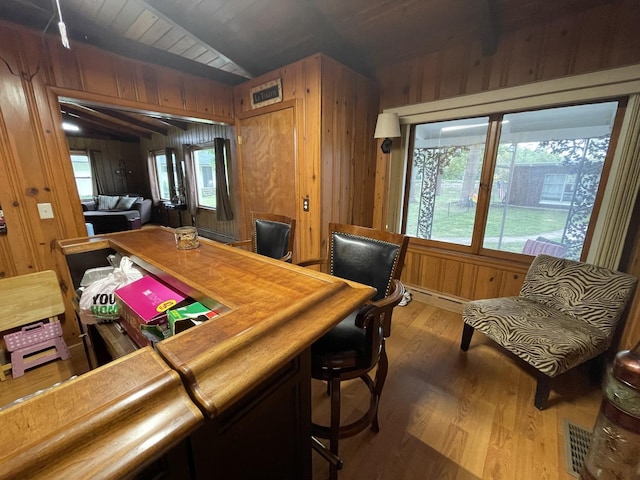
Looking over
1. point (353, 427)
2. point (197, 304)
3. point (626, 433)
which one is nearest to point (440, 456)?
point (353, 427)

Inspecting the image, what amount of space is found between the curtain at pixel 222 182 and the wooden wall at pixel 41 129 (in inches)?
93.6

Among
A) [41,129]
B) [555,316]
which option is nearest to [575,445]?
[555,316]

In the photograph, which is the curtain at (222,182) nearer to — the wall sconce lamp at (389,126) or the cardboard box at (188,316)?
the wall sconce lamp at (389,126)

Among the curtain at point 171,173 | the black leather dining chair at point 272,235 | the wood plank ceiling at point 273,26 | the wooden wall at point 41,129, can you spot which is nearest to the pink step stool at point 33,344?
the wooden wall at point 41,129

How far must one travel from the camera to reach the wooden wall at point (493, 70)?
1.77 meters

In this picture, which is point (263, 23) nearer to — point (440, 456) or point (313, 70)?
point (313, 70)

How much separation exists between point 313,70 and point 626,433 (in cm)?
271

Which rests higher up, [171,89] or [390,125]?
[171,89]

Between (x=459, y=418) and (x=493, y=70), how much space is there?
8.46ft

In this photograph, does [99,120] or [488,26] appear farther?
[99,120]

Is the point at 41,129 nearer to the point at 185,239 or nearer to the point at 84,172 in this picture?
the point at 185,239

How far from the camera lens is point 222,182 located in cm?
480

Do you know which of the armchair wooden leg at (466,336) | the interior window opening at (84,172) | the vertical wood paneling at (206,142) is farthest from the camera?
the interior window opening at (84,172)

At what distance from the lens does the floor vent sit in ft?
4.13
